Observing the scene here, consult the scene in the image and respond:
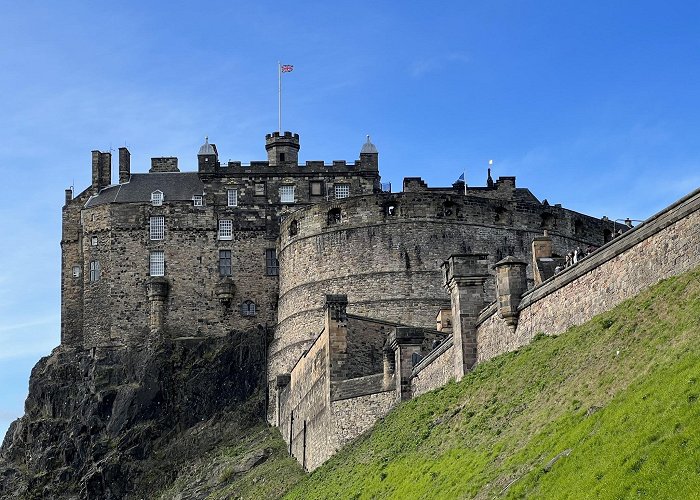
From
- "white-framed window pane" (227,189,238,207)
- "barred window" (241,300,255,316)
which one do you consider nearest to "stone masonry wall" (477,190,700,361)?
"barred window" (241,300,255,316)

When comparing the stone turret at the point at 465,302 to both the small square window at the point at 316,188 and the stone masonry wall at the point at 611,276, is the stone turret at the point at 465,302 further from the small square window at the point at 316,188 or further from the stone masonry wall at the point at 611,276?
the small square window at the point at 316,188

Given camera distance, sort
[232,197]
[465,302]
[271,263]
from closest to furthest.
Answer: [465,302] < [271,263] < [232,197]

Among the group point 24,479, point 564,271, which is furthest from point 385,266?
point 564,271

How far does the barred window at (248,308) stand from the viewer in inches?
2518

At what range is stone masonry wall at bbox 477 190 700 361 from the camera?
23953mm

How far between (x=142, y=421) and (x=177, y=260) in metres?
8.32

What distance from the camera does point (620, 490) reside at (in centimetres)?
1866

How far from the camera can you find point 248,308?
6406 cm

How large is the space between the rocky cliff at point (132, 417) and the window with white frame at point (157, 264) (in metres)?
3.73

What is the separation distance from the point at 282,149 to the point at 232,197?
11.7 feet

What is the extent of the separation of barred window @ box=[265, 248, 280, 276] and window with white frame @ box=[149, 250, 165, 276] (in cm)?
510

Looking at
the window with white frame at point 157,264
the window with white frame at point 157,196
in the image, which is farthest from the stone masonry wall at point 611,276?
the window with white frame at point 157,196

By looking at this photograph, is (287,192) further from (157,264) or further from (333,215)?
(157,264)

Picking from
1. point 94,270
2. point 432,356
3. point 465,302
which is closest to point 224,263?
point 94,270
